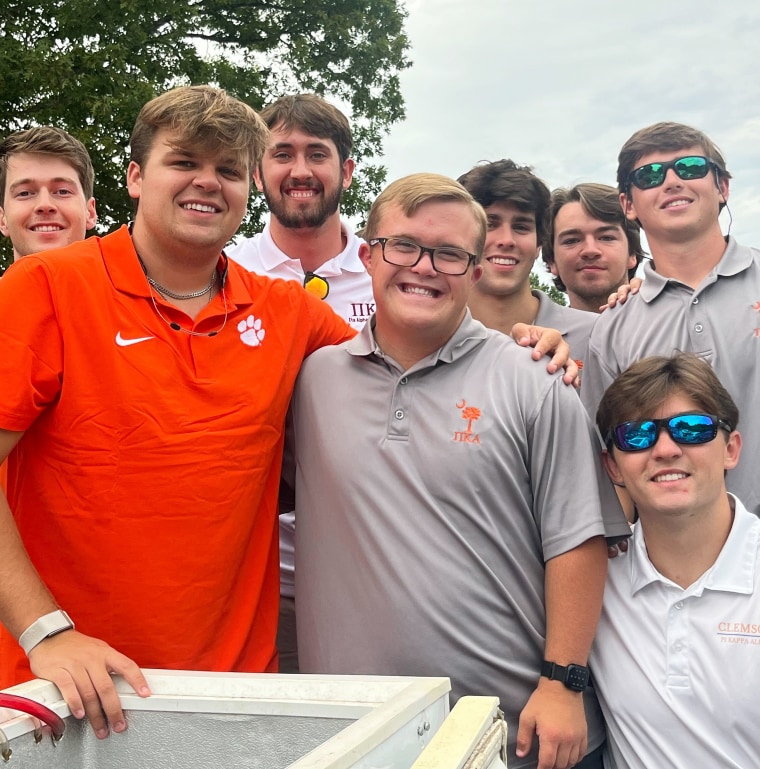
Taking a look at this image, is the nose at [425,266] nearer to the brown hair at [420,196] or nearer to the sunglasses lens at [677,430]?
the brown hair at [420,196]

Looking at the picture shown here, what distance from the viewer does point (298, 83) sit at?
16047 millimetres

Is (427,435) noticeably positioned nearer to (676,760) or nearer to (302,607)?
(302,607)

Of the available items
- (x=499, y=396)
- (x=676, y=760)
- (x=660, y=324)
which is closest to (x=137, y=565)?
(x=499, y=396)

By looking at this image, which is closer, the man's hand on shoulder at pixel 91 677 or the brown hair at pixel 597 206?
the man's hand on shoulder at pixel 91 677

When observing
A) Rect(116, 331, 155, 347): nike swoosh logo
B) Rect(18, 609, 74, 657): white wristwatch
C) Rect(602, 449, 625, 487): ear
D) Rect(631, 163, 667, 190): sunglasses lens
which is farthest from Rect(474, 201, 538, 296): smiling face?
Rect(18, 609, 74, 657): white wristwatch

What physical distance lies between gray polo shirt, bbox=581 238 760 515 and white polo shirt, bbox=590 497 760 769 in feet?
1.50

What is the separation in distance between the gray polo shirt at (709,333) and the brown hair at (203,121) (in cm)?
164

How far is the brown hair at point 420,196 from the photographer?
2920 mm

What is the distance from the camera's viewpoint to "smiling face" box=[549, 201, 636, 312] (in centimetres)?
496

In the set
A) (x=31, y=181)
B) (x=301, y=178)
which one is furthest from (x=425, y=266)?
(x=31, y=181)

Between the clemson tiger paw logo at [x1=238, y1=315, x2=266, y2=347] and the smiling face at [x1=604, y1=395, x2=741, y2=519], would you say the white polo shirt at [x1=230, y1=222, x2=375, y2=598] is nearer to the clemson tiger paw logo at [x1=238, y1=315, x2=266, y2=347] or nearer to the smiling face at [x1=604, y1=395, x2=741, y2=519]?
the clemson tiger paw logo at [x1=238, y1=315, x2=266, y2=347]

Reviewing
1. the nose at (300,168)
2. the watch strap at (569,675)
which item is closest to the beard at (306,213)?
the nose at (300,168)

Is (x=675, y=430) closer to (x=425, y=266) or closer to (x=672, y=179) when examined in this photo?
(x=425, y=266)

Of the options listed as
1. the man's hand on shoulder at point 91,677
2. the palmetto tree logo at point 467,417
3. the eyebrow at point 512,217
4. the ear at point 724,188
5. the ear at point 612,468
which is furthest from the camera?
the eyebrow at point 512,217
